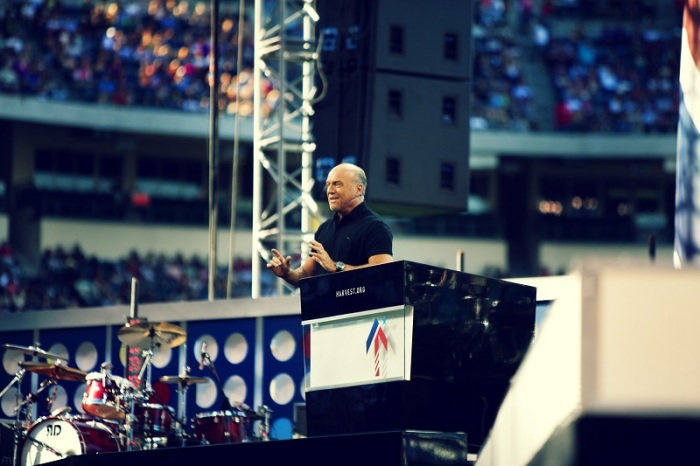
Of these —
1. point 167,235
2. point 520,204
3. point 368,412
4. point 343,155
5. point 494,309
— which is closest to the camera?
point 368,412

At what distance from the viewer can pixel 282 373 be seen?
29.3 feet

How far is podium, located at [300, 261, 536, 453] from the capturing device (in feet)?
Result: 17.1

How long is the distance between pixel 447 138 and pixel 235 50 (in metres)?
14.6

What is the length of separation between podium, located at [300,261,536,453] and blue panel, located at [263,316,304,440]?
3127mm

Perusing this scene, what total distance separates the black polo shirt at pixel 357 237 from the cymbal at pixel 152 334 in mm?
2312

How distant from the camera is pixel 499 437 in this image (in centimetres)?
382

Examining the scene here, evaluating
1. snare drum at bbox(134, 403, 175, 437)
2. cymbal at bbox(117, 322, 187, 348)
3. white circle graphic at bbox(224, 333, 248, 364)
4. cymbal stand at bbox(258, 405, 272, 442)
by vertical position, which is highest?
cymbal at bbox(117, 322, 187, 348)

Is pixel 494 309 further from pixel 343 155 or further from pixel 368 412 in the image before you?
pixel 343 155

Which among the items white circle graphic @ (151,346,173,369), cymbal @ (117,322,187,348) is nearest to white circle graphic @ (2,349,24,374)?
white circle graphic @ (151,346,173,369)

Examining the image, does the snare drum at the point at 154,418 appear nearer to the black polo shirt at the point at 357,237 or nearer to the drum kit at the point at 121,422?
the drum kit at the point at 121,422

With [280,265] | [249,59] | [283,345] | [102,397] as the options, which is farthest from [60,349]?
[249,59]

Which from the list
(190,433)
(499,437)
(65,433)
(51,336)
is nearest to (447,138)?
(51,336)

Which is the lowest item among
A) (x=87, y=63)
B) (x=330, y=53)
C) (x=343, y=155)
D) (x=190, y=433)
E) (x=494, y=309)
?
(x=190, y=433)

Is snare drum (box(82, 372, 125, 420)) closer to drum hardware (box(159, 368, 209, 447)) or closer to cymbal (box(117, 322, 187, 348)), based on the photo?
drum hardware (box(159, 368, 209, 447))
